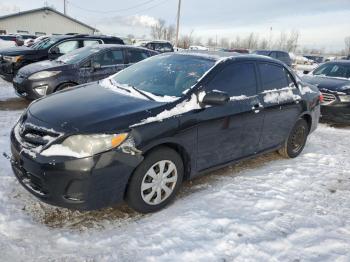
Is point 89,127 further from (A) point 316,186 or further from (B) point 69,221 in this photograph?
(A) point 316,186

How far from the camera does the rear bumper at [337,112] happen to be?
8.19 m

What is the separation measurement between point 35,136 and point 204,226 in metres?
1.85

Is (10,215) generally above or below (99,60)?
below

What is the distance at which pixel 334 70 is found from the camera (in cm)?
965

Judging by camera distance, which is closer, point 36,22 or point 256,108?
point 256,108

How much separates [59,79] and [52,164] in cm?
497

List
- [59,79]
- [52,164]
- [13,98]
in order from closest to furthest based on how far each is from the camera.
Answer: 1. [52,164]
2. [59,79]
3. [13,98]

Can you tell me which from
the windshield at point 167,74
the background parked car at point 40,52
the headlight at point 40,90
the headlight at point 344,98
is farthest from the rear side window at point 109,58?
the headlight at point 344,98

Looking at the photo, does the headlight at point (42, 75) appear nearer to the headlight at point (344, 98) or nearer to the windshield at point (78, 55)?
the windshield at point (78, 55)

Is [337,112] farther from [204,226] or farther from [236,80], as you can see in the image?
[204,226]

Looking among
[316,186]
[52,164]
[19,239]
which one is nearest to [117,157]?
[52,164]

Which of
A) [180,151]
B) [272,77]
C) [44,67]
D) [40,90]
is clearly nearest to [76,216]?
[180,151]

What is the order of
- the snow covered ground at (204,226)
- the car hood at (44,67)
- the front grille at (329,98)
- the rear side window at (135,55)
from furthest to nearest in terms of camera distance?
the rear side window at (135,55) < the front grille at (329,98) < the car hood at (44,67) < the snow covered ground at (204,226)

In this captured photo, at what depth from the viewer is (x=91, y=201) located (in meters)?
3.15
